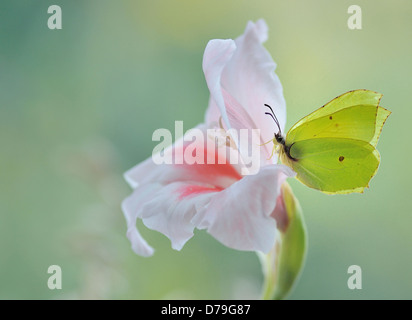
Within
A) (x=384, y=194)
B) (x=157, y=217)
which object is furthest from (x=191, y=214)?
(x=384, y=194)

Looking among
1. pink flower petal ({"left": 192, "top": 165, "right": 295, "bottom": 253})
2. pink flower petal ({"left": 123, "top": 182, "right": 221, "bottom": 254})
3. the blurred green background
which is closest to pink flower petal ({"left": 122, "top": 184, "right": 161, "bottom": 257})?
pink flower petal ({"left": 123, "top": 182, "right": 221, "bottom": 254})

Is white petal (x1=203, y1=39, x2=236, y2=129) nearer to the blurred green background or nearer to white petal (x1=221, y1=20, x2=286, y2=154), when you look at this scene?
white petal (x1=221, y1=20, x2=286, y2=154)

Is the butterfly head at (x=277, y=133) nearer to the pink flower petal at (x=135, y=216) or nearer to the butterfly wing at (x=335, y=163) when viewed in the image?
the butterfly wing at (x=335, y=163)

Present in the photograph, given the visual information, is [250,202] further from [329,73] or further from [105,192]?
[329,73]

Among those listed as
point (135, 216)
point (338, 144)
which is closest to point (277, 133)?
point (338, 144)

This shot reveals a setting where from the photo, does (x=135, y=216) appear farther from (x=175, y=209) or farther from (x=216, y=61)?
(x=216, y=61)

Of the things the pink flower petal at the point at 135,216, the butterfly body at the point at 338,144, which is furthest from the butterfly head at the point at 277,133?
the pink flower petal at the point at 135,216
